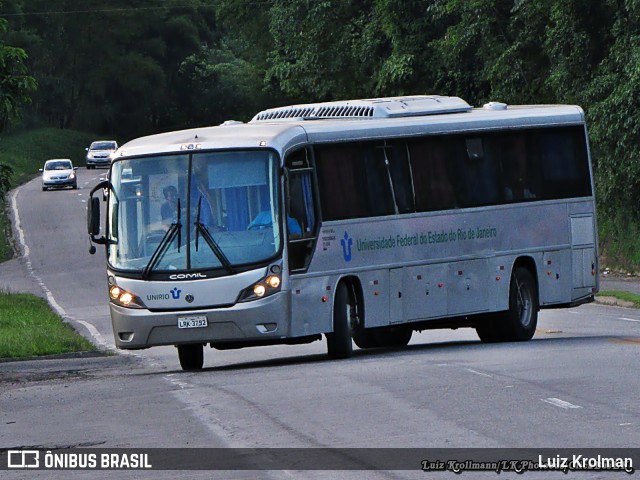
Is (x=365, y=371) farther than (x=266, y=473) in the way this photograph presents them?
Yes

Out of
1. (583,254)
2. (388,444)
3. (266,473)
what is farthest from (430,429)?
(583,254)

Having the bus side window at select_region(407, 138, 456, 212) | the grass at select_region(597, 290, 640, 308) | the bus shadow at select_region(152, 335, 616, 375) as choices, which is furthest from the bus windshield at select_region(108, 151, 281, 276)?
the grass at select_region(597, 290, 640, 308)

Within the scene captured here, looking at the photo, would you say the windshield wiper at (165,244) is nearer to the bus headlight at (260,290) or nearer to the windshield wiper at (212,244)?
the windshield wiper at (212,244)

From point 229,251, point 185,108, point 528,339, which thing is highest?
point 185,108

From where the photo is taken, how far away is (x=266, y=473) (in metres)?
10.7

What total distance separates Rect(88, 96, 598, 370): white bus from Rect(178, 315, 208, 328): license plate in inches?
0.8

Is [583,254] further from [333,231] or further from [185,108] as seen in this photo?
[185,108]

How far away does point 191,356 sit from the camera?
2103 cm

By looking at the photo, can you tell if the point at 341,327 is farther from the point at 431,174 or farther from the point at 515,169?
the point at 515,169

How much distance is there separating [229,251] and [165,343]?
1.37 metres

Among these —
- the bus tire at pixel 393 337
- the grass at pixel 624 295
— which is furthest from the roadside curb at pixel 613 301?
→ the bus tire at pixel 393 337

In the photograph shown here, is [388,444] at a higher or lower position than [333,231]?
lower

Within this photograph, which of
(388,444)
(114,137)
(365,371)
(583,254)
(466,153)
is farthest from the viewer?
(114,137)

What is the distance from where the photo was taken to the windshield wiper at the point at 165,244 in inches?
765
